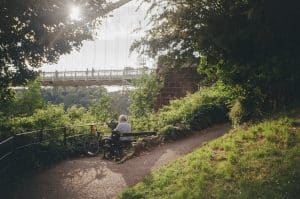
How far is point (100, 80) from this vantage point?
5466cm

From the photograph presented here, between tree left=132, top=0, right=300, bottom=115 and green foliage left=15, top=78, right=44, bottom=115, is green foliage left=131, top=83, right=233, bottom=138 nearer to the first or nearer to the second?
tree left=132, top=0, right=300, bottom=115

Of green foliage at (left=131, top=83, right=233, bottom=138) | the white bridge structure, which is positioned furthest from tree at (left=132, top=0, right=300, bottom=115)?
the white bridge structure

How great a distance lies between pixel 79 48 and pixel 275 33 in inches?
215

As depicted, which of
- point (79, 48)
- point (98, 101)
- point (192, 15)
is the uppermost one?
point (192, 15)

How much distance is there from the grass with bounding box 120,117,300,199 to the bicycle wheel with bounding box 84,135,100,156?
24.0ft

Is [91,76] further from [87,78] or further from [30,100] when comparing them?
[30,100]

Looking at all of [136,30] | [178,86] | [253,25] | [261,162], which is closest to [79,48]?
[136,30]

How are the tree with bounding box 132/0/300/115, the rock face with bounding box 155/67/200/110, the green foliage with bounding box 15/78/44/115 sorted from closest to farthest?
1. the tree with bounding box 132/0/300/115
2. the green foliage with bounding box 15/78/44/115
3. the rock face with bounding box 155/67/200/110

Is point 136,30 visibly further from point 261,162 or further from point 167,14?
point 261,162

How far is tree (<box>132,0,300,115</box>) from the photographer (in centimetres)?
1115

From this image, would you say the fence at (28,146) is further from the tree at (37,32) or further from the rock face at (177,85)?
the rock face at (177,85)

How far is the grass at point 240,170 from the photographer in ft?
23.6

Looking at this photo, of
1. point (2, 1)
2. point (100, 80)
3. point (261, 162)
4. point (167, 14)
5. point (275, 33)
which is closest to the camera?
point (261, 162)

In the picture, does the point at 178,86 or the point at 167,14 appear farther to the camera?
the point at 178,86
